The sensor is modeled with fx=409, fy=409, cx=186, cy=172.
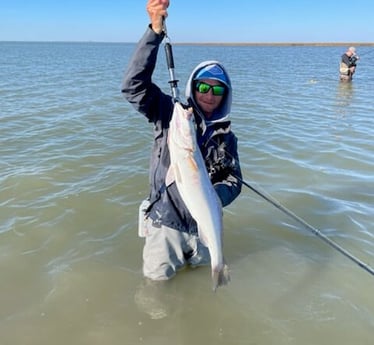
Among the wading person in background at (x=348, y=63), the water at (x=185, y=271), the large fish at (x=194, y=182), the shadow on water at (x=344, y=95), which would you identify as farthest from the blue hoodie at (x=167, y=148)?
the wading person in background at (x=348, y=63)

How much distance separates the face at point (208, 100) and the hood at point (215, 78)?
0.13 feet

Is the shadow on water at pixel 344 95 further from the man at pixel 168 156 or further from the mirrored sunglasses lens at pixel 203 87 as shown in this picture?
the mirrored sunglasses lens at pixel 203 87

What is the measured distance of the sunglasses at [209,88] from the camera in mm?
4379

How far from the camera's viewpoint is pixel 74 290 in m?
5.21

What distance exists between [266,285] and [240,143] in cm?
665

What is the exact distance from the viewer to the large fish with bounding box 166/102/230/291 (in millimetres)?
3305

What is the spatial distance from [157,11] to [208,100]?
113 centimetres

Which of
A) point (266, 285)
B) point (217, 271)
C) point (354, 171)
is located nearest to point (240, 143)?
point (354, 171)

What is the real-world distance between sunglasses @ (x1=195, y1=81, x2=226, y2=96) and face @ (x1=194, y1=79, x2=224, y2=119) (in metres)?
0.02

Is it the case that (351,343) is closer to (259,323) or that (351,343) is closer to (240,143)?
(259,323)

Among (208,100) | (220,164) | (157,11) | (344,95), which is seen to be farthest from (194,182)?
(344,95)

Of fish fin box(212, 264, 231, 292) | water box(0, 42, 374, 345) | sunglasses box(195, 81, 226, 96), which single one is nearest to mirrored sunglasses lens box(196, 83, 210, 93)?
sunglasses box(195, 81, 226, 96)

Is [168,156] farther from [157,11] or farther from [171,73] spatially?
[157,11]

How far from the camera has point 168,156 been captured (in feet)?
14.1
